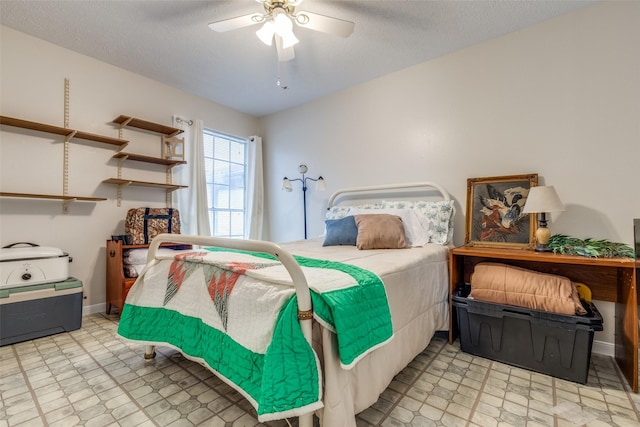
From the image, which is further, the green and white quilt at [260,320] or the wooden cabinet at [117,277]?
the wooden cabinet at [117,277]

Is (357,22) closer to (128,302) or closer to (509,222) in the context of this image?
(509,222)

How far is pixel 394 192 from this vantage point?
10.1 feet

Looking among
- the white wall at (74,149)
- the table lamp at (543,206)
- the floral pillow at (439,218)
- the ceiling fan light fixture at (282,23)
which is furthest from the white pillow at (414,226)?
the white wall at (74,149)

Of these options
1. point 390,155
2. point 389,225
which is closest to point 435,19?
point 390,155

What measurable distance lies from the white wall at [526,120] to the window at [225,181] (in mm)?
1461

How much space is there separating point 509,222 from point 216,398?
7.91 ft

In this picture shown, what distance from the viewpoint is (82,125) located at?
2.73 m

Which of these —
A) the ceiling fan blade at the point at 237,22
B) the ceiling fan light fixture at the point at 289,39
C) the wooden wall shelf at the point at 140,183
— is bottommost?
the wooden wall shelf at the point at 140,183

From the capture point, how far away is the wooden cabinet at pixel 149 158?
2.88 metres

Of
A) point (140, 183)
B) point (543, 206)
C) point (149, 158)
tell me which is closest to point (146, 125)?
point (149, 158)

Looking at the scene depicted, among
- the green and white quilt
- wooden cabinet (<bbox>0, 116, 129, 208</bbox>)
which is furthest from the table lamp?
wooden cabinet (<bbox>0, 116, 129, 208</bbox>)

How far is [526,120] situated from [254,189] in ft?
10.6

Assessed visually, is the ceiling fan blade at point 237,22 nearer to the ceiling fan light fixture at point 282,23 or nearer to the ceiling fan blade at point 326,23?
the ceiling fan light fixture at point 282,23

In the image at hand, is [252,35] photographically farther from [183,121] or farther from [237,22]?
[183,121]
